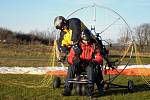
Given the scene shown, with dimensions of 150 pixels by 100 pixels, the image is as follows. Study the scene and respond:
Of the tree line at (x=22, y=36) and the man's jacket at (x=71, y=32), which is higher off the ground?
the tree line at (x=22, y=36)

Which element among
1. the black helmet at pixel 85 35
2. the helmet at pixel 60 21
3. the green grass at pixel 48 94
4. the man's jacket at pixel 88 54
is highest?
the helmet at pixel 60 21

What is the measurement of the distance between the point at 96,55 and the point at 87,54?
0.31 m

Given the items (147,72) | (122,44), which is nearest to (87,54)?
(122,44)

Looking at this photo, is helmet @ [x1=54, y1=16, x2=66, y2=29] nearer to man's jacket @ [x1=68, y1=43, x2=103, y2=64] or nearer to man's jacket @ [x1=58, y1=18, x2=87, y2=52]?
man's jacket @ [x1=58, y1=18, x2=87, y2=52]

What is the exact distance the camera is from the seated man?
12.4m

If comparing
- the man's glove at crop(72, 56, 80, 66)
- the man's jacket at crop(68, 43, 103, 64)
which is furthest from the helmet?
the man's glove at crop(72, 56, 80, 66)

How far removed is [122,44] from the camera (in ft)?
50.8

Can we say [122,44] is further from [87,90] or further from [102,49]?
[87,90]

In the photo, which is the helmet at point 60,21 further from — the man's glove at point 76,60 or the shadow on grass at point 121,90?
the shadow on grass at point 121,90

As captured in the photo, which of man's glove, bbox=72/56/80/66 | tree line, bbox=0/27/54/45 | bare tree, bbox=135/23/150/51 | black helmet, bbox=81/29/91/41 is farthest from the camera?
tree line, bbox=0/27/54/45

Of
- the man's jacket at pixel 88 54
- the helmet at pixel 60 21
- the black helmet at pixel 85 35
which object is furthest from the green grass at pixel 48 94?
the helmet at pixel 60 21

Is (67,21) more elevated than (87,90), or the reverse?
(67,21)

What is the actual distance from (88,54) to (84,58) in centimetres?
17

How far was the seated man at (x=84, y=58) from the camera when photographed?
1235cm
